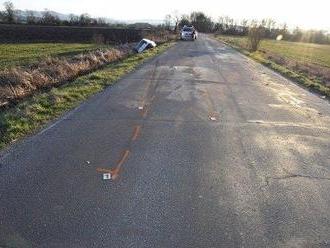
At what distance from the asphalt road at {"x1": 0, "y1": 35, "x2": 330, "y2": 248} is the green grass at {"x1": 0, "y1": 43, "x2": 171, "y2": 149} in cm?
41

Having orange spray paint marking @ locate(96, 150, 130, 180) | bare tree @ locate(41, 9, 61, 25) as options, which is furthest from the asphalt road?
bare tree @ locate(41, 9, 61, 25)

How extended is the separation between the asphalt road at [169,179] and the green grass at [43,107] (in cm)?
41

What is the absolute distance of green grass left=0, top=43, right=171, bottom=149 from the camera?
965 cm

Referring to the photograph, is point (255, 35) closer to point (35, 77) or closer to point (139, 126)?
point (35, 77)

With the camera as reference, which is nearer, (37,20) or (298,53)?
(298,53)

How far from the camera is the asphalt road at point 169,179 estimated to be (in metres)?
5.74

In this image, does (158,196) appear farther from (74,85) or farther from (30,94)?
(74,85)

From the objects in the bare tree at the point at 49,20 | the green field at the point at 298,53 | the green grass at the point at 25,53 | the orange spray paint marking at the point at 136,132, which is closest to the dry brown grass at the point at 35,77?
the orange spray paint marking at the point at 136,132

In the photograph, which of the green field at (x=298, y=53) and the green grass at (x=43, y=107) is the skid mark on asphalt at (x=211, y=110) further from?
the green field at (x=298, y=53)

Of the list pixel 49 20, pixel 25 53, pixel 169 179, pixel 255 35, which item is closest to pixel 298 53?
pixel 255 35

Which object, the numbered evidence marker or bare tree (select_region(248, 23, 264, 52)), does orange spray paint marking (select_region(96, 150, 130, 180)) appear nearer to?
the numbered evidence marker

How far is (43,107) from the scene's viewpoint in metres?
11.9

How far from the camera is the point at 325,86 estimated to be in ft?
67.6

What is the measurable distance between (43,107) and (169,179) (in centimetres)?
562
